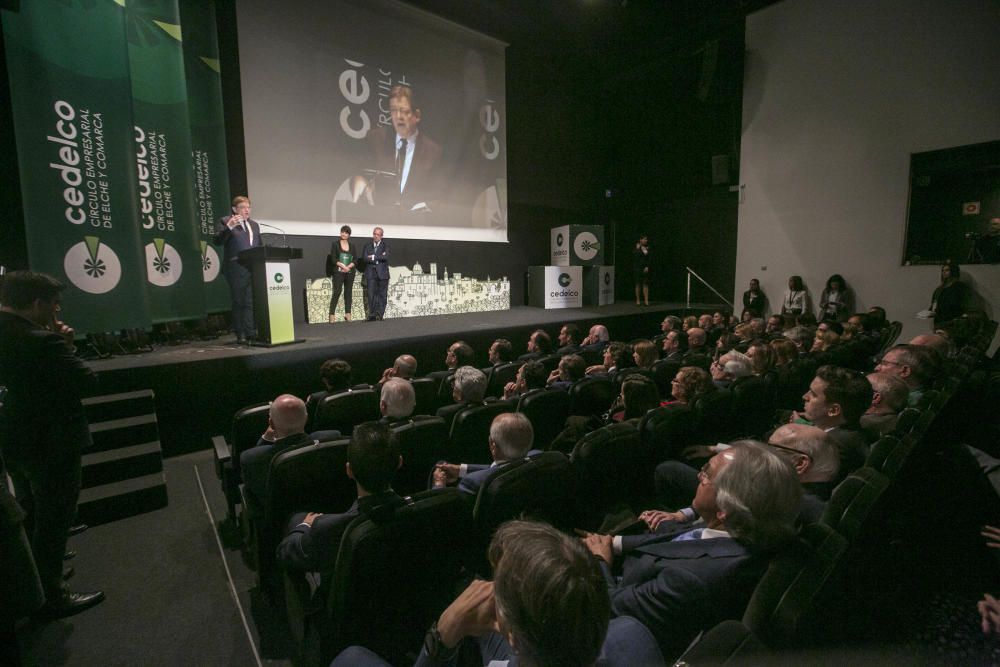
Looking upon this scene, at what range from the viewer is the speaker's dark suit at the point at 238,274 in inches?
170

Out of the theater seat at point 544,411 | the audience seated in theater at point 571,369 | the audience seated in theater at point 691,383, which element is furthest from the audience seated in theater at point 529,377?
the audience seated in theater at point 691,383

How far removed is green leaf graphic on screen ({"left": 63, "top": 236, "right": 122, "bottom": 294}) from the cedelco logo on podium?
22.9 feet

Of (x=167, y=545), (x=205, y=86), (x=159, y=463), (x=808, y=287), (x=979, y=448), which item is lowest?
(x=167, y=545)

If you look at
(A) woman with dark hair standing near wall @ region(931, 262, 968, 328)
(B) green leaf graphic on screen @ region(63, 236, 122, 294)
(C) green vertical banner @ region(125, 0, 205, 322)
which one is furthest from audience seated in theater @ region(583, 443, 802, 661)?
(A) woman with dark hair standing near wall @ region(931, 262, 968, 328)

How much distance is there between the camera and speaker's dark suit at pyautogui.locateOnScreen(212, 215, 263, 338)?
432 centimetres

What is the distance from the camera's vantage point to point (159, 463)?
279cm

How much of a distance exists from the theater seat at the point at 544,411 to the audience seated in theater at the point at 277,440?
104 centimetres

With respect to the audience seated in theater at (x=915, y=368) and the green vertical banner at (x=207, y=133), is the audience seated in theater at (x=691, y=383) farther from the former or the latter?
the green vertical banner at (x=207, y=133)

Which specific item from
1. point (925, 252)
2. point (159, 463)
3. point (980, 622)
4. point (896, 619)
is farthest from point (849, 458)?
point (925, 252)

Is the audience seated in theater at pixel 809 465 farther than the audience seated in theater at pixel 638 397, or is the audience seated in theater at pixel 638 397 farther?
the audience seated in theater at pixel 638 397

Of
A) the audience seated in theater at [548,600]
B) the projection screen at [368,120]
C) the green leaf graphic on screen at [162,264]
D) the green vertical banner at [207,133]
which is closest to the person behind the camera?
the audience seated in theater at [548,600]

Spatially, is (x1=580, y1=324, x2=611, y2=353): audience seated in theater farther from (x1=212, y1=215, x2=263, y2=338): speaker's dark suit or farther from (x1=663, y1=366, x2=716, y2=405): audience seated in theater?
(x1=212, y1=215, x2=263, y2=338): speaker's dark suit

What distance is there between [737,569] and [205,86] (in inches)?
258

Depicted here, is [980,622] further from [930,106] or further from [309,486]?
[930,106]
